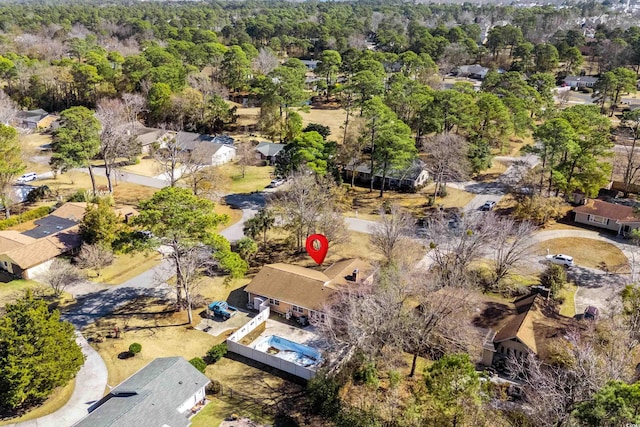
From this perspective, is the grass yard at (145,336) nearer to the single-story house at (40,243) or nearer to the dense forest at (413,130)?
the dense forest at (413,130)

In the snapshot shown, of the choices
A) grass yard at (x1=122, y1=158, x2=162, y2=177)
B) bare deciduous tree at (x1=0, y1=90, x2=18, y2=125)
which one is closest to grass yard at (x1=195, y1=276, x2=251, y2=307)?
grass yard at (x1=122, y1=158, x2=162, y2=177)

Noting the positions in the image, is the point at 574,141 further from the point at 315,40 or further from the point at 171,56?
the point at 315,40

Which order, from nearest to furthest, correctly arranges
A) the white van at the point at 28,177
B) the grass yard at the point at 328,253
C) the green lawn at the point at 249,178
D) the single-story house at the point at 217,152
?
1. the grass yard at the point at 328,253
2. the white van at the point at 28,177
3. the green lawn at the point at 249,178
4. the single-story house at the point at 217,152

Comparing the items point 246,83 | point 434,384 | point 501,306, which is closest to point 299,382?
point 434,384

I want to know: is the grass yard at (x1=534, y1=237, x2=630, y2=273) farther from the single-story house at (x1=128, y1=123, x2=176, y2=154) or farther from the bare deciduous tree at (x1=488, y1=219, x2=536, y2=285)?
the single-story house at (x1=128, y1=123, x2=176, y2=154)

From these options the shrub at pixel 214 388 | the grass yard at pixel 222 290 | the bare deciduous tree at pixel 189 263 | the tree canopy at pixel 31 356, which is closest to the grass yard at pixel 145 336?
the bare deciduous tree at pixel 189 263

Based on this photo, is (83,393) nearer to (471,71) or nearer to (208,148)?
(208,148)
